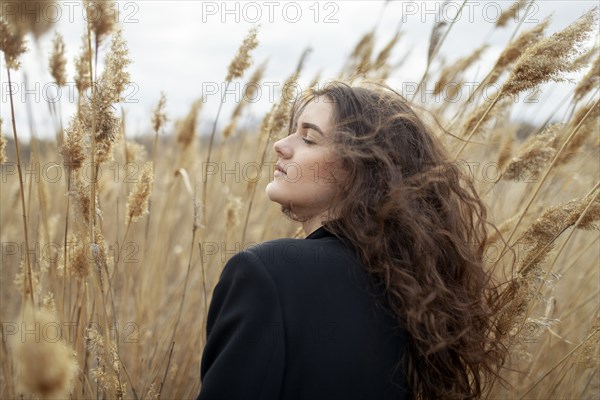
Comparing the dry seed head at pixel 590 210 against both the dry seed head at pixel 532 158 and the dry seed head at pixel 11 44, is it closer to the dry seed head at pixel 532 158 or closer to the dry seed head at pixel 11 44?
the dry seed head at pixel 532 158

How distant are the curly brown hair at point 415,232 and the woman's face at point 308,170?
0.03 meters

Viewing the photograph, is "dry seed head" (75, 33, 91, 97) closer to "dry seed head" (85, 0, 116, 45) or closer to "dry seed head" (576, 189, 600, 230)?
"dry seed head" (85, 0, 116, 45)

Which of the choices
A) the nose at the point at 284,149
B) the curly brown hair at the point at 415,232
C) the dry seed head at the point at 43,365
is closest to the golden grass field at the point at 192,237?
the dry seed head at the point at 43,365

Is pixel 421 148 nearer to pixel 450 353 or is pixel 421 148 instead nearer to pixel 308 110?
pixel 308 110

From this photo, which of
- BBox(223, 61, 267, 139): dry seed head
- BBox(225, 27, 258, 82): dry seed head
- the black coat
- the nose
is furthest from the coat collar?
BBox(223, 61, 267, 139): dry seed head

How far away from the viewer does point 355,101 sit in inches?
66.4

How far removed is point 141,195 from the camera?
5.43 feet

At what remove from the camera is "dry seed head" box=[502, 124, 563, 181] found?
73.6 inches

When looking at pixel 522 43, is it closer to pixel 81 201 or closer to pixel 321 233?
pixel 321 233

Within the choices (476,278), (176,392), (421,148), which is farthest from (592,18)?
(176,392)

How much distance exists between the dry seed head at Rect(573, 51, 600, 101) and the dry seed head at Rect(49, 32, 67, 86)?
1667 mm

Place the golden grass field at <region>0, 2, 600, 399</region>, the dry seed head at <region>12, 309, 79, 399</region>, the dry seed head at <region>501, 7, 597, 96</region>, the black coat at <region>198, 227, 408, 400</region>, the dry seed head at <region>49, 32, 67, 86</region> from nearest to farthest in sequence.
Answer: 1. the dry seed head at <region>12, 309, 79, 399</region>
2. the black coat at <region>198, 227, 408, 400</region>
3. the golden grass field at <region>0, 2, 600, 399</region>
4. the dry seed head at <region>501, 7, 597, 96</region>
5. the dry seed head at <region>49, 32, 67, 86</region>

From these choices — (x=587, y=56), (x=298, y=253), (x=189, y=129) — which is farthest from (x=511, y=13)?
(x=298, y=253)

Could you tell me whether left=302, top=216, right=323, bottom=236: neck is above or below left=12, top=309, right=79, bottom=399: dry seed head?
below
